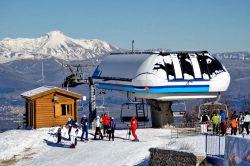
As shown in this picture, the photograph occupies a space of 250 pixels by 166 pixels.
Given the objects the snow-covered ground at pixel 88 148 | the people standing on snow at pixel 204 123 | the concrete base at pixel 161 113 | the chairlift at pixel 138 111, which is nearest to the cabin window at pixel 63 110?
the snow-covered ground at pixel 88 148

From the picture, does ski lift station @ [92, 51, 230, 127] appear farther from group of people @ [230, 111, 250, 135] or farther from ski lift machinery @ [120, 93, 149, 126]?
group of people @ [230, 111, 250, 135]

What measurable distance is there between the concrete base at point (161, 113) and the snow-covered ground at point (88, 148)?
6.74 feet

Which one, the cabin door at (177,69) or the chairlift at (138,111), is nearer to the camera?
the cabin door at (177,69)

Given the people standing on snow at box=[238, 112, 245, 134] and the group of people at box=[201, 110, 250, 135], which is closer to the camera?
the group of people at box=[201, 110, 250, 135]

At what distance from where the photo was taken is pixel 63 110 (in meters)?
Result: 42.7

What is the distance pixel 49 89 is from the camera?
137ft

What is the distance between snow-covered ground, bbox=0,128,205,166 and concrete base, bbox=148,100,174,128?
2.05 metres

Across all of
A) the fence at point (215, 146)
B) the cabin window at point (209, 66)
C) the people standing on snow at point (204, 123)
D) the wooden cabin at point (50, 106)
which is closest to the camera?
the fence at point (215, 146)

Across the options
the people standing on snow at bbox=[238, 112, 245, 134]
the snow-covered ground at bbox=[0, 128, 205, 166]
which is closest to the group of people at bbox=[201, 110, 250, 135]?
the people standing on snow at bbox=[238, 112, 245, 134]

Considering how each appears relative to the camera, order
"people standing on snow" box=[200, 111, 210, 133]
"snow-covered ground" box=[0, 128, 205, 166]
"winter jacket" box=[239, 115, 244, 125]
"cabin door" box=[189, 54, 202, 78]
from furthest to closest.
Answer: "cabin door" box=[189, 54, 202, 78] → "people standing on snow" box=[200, 111, 210, 133] → "winter jacket" box=[239, 115, 244, 125] → "snow-covered ground" box=[0, 128, 205, 166]

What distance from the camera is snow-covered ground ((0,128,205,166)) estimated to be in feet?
99.9

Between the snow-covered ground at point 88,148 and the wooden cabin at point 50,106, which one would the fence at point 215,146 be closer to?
the snow-covered ground at point 88,148

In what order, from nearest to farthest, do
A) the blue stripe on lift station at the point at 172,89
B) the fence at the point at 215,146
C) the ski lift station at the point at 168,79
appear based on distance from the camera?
the fence at the point at 215,146 < the blue stripe on lift station at the point at 172,89 < the ski lift station at the point at 168,79

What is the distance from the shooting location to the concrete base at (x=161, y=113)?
40.8m
